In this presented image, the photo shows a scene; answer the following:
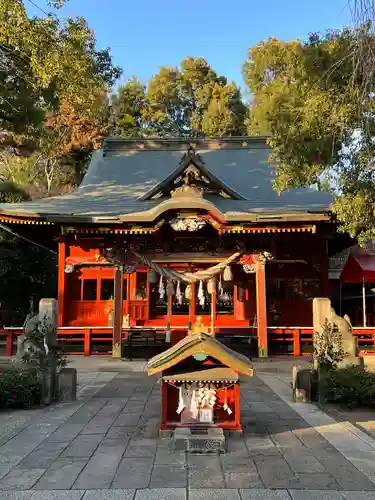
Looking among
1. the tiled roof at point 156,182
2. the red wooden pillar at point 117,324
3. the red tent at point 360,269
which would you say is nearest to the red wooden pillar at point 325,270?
the tiled roof at point 156,182

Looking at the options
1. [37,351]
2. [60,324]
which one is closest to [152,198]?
[60,324]

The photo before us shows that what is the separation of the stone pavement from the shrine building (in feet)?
18.2

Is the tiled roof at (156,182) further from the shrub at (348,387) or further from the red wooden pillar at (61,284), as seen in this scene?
the shrub at (348,387)

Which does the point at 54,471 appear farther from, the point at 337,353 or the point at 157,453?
the point at 337,353

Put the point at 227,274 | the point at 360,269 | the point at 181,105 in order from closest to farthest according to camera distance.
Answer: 1. the point at 227,274
2. the point at 360,269
3. the point at 181,105

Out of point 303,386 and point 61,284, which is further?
point 61,284

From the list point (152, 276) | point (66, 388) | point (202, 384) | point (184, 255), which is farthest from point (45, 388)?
point (184, 255)

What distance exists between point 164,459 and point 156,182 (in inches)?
615

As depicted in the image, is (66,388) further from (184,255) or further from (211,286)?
(184,255)

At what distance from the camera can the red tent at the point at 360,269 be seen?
17344 millimetres

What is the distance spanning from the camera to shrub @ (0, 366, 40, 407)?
774 centimetres

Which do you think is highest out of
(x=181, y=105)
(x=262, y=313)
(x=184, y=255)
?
(x=181, y=105)

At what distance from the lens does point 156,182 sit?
19812 millimetres

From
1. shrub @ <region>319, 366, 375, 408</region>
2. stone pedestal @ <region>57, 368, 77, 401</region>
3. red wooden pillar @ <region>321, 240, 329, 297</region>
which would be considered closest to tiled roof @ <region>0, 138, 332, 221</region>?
red wooden pillar @ <region>321, 240, 329, 297</region>
